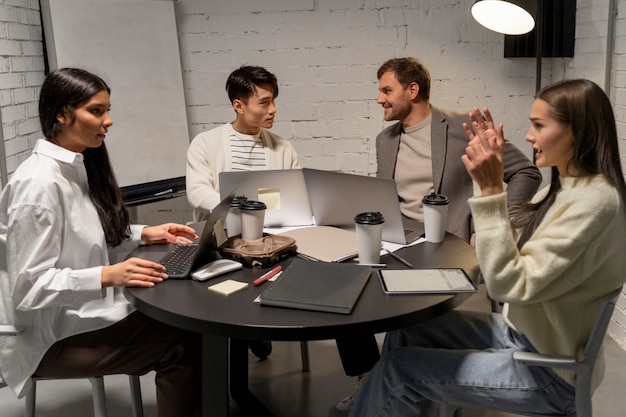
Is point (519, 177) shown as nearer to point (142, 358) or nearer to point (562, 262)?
point (562, 262)

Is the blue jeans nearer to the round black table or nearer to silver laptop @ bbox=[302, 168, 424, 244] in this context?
the round black table

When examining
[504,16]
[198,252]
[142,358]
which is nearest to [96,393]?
[142,358]

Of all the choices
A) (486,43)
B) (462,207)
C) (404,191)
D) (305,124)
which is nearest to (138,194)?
(305,124)

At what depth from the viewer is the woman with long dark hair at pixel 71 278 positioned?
170 centimetres

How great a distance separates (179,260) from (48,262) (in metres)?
0.34

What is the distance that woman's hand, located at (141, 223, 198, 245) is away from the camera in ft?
6.89

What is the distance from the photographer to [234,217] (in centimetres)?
204

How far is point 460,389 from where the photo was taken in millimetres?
1538

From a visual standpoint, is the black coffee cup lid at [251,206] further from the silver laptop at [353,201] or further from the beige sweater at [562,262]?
the beige sweater at [562,262]

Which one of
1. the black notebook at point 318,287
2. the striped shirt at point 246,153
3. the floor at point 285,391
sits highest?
the striped shirt at point 246,153

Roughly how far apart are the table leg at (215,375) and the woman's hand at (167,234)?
0.52 metres

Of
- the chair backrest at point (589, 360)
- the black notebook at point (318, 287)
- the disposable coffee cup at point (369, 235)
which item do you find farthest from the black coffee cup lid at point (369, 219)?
the chair backrest at point (589, 360)

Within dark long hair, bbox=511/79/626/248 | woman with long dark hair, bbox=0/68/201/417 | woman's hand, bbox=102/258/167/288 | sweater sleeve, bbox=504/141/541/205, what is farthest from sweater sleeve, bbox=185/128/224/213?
dark long hair, bbox=511/79/626/248

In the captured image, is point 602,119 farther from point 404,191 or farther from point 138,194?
point 138,194
